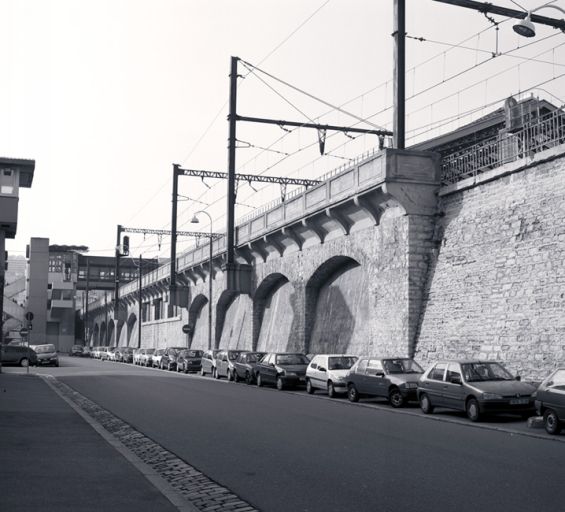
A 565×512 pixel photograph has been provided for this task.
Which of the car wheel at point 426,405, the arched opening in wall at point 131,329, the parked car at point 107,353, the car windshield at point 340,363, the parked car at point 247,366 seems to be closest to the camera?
the car wheel at point 426,405

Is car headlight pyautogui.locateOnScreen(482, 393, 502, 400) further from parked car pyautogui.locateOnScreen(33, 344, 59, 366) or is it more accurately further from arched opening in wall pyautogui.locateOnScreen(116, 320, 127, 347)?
arched opening in wall pyautogui.locateOnScreen(116, 320, 127, 347)

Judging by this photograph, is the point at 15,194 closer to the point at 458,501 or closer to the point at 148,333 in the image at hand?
the point at 148,333

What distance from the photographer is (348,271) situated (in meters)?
33.7

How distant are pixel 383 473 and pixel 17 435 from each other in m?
6.37

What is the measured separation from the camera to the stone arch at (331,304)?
32906 mm

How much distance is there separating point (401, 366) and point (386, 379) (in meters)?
0.95

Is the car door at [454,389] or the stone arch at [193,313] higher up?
the stone arch at [193,313]

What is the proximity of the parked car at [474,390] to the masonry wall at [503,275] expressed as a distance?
245cm

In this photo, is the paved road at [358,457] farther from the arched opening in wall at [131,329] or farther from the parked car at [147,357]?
the arched opening in wall at [131,329]

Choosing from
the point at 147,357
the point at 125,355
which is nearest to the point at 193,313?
the point at 147,357

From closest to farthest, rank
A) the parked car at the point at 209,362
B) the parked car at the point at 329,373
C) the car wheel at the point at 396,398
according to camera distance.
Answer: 1. the car wheel at the point at 396,398
2. the parked car at the point at 329,373
3. the parked car at the point at 209,362

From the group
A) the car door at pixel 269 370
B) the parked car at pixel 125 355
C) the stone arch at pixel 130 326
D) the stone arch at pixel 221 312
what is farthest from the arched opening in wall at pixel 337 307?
the stone arch at pixel 130 326

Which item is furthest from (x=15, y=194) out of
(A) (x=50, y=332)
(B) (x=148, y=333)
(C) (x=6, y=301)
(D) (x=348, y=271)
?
(A) (x=50, y=332)

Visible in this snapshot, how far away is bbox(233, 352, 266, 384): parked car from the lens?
3125 cm
